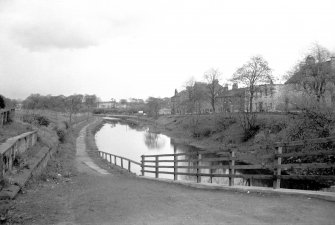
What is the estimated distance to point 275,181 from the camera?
7.80 metres

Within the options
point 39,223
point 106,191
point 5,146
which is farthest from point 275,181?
point 5,146

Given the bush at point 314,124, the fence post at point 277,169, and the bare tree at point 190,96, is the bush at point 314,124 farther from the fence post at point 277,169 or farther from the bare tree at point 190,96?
the bare tree at point 190,96

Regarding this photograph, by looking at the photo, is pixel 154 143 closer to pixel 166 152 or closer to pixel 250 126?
pixel 166 152

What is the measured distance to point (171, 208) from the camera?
259 inches

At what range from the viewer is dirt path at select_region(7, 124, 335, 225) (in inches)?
224

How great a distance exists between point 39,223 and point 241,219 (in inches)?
142

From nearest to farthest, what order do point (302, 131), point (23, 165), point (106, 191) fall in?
point (106, 191), point (23, 165), point (302, 131)

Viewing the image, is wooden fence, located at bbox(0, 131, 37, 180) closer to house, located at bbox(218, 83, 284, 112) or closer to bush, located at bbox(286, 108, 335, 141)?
bush, located at bbox(286, 108, 335, 141)

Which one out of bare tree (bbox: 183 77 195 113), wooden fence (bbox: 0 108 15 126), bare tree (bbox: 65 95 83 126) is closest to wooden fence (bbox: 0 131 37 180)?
wooden fence (bbox: 0 108 15 126)

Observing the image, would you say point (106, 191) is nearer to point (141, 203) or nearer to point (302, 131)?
point (141, 203)

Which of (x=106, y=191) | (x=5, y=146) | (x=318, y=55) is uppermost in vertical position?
(x=318, y=55)

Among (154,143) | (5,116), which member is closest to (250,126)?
(154,143)

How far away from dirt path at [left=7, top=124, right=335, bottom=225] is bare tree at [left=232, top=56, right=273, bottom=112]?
3254 cm

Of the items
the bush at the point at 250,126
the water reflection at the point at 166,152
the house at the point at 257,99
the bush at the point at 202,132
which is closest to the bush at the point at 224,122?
the bush at the point at 202,132
